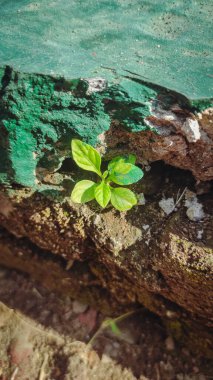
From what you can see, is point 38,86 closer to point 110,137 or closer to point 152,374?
point 110,137

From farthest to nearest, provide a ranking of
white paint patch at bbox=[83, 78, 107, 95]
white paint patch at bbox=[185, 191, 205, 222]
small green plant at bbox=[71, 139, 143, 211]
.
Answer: white paint patch at bbox=[185, 191, 205, 222]
small green plant at bbox=[71, 139, 143, 211]
white paint patch at bbox=[83, 78, 107, 95]

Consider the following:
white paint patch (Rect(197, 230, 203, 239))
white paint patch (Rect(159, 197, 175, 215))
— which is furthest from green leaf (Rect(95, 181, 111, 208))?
white paint patch (Rect(197, 230, 203, 239))

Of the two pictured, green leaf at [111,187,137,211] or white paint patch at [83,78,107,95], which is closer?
white paint patch at [83,78,107,95]

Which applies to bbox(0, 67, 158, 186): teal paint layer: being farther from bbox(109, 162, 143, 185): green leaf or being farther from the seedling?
the seedling

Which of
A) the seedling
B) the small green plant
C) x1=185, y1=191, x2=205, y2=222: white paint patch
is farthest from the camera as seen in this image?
the seedling

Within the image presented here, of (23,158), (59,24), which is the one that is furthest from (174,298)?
(59,24)

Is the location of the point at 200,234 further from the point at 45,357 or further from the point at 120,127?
the point at 45,357
